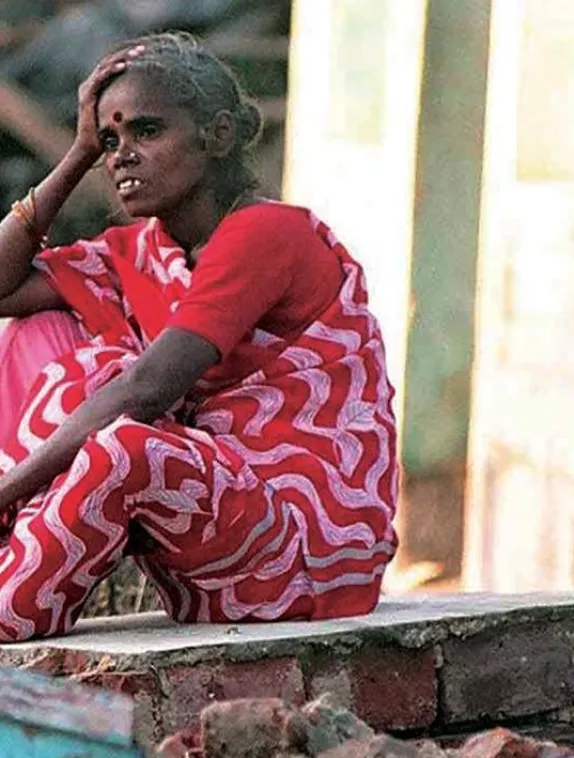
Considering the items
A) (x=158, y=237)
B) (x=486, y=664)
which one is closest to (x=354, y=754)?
(x=486, y=664)

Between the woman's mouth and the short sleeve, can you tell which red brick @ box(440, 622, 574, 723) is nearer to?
the short sleeve

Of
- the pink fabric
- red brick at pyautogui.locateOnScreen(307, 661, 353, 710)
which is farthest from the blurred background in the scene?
red brick at pyautogui.locateOnScreen(307, 661, 353, 710)

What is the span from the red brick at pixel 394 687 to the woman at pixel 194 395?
7.9 inches

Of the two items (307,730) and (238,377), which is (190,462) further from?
(307,730)

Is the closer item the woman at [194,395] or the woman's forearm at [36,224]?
the woman at [194,395]

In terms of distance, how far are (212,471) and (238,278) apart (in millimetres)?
327

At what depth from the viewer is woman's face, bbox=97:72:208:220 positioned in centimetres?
498

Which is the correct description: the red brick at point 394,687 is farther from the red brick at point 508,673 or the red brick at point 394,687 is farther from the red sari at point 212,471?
the red sari at point 212,471

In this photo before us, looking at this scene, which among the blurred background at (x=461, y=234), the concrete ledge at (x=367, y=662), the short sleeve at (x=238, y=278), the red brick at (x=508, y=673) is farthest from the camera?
the blurred background at (x=461, y=234)

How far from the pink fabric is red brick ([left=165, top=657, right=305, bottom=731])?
69cm

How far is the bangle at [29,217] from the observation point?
5.33 m

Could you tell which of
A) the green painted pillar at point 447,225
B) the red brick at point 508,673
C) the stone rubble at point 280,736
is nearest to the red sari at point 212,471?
the red brick at point 508,673

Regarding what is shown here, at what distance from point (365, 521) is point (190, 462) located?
44cm

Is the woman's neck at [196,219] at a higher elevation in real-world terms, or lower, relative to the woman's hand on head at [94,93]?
lower
